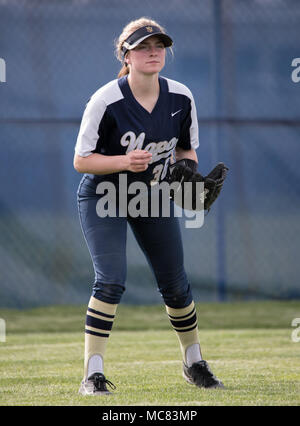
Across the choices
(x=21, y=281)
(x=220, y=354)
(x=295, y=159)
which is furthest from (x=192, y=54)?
(x=220, y=354)

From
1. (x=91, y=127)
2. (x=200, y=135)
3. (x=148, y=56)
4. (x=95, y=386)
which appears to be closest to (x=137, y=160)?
(x=91, y=127)

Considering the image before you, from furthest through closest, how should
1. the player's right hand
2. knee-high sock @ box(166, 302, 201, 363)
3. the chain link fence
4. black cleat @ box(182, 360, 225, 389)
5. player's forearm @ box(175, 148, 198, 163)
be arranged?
the chain link fence → player's forearm @ box(175, 148, 198, 163) → knee-high sock @ box(166, 302, 201, 363) → black cleat @ box(182, 360, 225, 389) → the player's right hand

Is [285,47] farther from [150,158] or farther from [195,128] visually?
[150,158]

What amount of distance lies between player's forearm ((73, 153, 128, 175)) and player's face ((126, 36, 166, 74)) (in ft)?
1.42

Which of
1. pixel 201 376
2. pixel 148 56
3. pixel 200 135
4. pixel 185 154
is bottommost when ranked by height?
pixel 201 376

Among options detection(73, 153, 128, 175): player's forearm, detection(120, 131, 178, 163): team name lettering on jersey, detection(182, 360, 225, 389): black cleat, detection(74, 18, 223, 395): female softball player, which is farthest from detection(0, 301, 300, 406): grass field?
detection(120, 131, 178, 163): team name lettering on jersey

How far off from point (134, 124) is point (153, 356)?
1853 millimetres

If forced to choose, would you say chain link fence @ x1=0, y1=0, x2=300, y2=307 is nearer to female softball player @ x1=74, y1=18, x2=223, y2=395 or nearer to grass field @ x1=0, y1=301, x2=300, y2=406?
grass field @ x1=0, y1=301, x2=300, y2=406

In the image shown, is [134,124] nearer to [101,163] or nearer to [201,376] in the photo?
[101,163]

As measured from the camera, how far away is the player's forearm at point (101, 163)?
3498mm

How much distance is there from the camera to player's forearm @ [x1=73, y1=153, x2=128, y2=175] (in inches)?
138

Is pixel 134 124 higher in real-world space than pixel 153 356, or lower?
higher

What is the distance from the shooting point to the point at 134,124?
3.64 m

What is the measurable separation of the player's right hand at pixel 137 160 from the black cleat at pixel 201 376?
104cm
